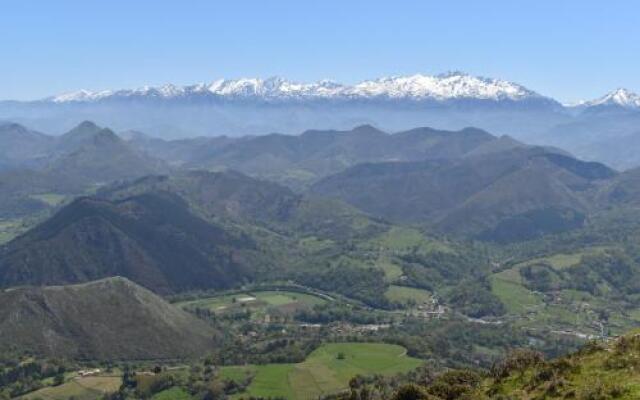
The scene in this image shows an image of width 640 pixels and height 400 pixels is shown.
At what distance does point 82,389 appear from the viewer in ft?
488

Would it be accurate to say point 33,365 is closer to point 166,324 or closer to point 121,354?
point 121,354

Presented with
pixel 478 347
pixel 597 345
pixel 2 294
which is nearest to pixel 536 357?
pixel 597 345

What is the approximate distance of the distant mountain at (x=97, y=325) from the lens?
6895 inches

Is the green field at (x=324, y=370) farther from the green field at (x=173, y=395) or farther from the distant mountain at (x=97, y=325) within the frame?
the distant mountain at (x=97, y=325)

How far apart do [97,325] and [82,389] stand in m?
37.0

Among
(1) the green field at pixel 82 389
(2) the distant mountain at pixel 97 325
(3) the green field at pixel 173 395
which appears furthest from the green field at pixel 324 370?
(2) the distant mountain at pixel 97 325

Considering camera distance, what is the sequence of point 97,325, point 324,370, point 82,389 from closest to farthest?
point 82,389 → point 324,370 → point 97,325

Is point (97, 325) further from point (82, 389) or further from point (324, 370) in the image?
point (324, 370)

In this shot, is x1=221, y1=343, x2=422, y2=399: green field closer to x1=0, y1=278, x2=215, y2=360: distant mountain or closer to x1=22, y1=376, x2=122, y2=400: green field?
x1=22, y1=376, x2=122, y2=400: green field

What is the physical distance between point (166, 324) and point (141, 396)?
4529 centimetres

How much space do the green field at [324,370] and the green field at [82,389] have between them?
22.8 metres

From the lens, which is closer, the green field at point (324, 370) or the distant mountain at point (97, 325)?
the green field at point (324, 370)

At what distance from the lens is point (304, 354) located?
543ft

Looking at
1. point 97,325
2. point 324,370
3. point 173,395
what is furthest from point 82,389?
point 324,370
